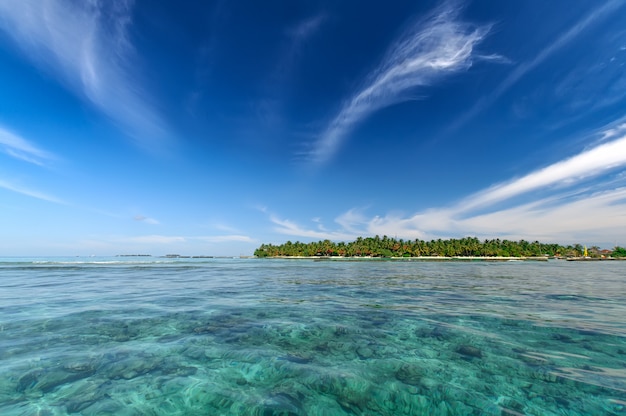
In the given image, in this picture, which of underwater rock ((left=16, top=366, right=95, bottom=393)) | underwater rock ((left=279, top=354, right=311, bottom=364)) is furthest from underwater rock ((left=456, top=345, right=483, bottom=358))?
underwater rock ((left=16, top=366, right=95, bottom=393))

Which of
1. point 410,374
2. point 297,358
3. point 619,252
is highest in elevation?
point 619,252

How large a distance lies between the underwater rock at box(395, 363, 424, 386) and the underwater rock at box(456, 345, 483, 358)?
5.80 ft

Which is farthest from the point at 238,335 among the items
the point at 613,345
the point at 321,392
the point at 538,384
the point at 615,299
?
the point at 615,299

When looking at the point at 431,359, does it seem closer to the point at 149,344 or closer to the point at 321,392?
the point at 321,392

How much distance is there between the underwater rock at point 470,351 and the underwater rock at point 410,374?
177 centimetres

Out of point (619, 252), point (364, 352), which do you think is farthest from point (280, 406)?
point (619, 252)

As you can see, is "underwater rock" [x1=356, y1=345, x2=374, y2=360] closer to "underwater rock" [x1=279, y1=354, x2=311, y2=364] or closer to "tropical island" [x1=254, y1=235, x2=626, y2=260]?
"underwater rock" [x1=279, y1=354, x2=311, y2=364]

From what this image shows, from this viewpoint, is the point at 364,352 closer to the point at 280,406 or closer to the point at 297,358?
the point at 297,358

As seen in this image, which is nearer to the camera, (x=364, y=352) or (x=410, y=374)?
(x=410, y=374)

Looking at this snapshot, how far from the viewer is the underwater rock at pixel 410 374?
586cm

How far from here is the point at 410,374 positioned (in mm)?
6176

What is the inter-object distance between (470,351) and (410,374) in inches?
99.8

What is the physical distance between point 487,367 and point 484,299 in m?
11.8

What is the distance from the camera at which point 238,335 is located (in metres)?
8.89
